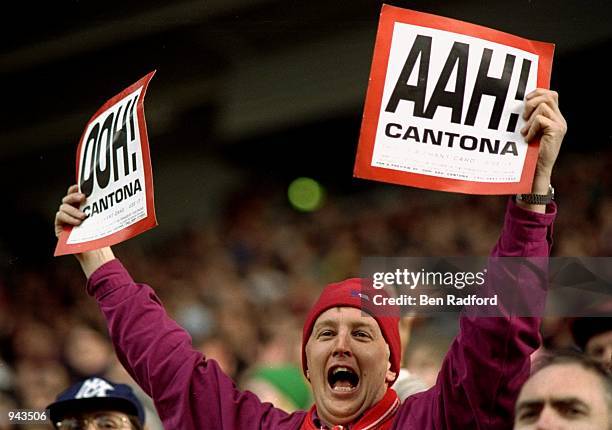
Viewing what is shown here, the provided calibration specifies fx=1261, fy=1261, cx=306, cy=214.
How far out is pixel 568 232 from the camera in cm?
331

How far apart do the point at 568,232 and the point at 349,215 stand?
0.59 meters

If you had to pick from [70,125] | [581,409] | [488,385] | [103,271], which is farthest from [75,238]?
[581,409]

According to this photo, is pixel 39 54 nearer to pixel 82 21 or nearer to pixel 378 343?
pixel 82 21

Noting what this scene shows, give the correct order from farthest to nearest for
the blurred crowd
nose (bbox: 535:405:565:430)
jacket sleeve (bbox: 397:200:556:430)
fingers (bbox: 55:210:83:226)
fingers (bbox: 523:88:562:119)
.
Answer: the blurred crowd < fingers (bbox: 55:210:83:226) < fingers (bbox: 523:88:562:119) < jacket sleeve (bbox: 397:200:556:430) < nose (bbox: 535:405:565:430)

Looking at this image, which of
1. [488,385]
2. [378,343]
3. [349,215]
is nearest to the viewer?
[488,385]

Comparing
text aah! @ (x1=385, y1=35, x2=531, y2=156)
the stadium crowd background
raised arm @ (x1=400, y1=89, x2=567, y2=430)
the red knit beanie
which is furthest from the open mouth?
text aah! @ (x1=385, y1=35, x2=531, y2=156)

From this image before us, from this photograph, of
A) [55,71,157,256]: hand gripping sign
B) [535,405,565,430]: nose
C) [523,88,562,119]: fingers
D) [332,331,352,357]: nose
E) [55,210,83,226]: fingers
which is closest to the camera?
[535,405,565,430]: nose

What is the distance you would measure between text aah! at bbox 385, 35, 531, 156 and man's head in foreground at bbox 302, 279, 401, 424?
0.45 metres

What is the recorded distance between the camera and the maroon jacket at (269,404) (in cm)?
249

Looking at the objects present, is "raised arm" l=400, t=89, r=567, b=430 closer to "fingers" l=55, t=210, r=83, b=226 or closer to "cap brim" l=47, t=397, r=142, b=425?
"cap brim" l=47, t=397, r=142, b=425

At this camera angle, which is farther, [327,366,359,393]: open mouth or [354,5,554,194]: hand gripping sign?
[327,366,359,393]: open mouth

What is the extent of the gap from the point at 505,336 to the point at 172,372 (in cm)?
86

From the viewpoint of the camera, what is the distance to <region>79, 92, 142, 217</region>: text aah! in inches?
122

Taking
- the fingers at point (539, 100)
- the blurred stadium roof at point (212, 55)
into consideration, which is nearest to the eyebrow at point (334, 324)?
the fingers at point (539, 100)
